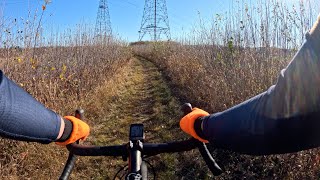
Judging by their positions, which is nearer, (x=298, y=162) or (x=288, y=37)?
(x=298, y=162)

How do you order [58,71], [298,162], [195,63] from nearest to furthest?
[298,162] → [58,71] → [195,63]

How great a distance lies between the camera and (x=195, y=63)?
7699 mm

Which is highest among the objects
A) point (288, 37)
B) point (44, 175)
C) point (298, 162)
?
point (288, 37)

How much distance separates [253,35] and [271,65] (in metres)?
0.71

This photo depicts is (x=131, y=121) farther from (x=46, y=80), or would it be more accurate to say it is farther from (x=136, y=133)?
(x=136, y=133)

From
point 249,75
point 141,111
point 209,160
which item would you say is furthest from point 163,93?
point 209,160

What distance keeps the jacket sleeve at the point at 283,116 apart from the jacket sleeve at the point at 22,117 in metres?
0.57

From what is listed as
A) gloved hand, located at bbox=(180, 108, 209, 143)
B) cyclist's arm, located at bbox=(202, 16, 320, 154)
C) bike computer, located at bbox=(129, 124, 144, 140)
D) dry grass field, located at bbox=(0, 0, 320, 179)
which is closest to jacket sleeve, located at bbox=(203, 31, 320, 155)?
cyclist's arm, located at bbox=(202, 16, 320, 154)

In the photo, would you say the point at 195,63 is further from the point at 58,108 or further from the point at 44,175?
the point at 44,175

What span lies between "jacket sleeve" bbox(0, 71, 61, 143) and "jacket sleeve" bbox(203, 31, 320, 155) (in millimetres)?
570

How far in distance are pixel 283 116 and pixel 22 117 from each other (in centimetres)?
76

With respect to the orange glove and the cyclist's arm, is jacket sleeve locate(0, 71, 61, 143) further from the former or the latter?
the cyclist's arm

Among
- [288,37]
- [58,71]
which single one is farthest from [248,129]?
[58,71]

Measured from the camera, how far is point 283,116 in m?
0.75
